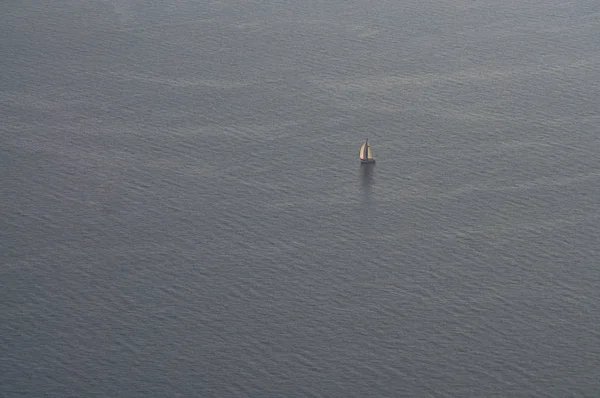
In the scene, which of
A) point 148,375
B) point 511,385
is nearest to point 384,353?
point 511,385

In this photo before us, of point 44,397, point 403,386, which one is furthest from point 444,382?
point 44,397

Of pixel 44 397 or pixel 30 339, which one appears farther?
pixel 30 339

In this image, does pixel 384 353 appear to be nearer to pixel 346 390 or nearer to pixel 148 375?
pixel 346 390

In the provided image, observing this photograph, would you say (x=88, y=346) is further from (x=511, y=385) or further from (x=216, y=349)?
(x=511, y=385)

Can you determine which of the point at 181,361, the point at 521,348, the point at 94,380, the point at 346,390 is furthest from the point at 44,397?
the point at 521,348

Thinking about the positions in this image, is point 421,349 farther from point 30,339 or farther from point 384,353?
point 30,339

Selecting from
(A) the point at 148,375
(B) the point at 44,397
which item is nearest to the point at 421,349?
(A) the point at 148,375
